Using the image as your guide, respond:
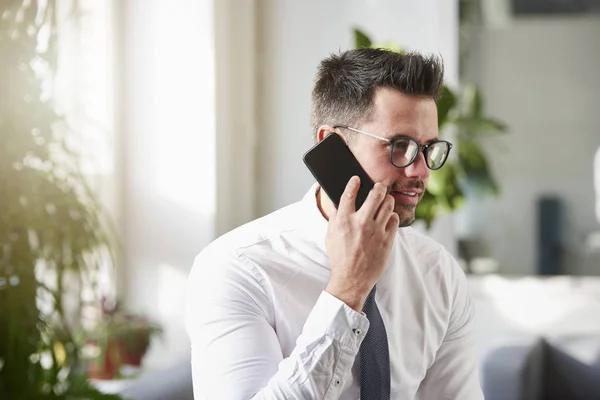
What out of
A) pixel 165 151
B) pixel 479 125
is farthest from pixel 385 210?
pixel 479 125

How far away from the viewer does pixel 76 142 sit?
900 mm

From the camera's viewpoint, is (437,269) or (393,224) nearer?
(393,224)

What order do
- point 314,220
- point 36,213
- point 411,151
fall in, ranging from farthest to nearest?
point 314,220 < point 411,151 < point 36,213

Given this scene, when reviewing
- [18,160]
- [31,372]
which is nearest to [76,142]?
[18,160]

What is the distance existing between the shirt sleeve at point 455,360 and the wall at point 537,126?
242 cm

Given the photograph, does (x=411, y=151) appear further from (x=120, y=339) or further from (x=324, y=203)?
(x=120, y=339)

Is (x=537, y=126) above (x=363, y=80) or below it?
below

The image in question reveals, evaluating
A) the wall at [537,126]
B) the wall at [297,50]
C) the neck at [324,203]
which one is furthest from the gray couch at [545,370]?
the neck at [324,203]

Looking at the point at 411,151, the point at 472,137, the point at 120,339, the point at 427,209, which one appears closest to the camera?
the point at 411,151

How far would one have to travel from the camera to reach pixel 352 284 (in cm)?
128

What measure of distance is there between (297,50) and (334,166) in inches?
110

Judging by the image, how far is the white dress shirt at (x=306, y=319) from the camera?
1.25 meters

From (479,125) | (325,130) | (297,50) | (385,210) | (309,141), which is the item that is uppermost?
(297,50)

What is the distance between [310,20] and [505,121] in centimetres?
102
